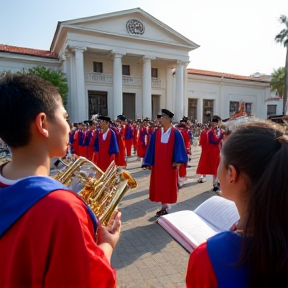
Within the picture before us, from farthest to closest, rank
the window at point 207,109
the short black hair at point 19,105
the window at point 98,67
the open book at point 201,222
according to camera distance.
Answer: the window at point 207,109, the window at point 98,67, the open book at point 201,222, the short black hair at point 19,105

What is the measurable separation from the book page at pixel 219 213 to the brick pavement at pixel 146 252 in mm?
1214

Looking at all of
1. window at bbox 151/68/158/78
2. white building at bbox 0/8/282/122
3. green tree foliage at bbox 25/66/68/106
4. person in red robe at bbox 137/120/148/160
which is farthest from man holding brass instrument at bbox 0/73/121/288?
window at bbox 151/68/158/78

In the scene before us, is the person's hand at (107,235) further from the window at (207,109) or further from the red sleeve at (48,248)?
the window at (207,109)

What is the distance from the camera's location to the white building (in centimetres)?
2242

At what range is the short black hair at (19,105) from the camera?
0.98 m

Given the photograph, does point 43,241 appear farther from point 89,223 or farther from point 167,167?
point 167,167

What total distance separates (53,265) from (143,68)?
26181mm

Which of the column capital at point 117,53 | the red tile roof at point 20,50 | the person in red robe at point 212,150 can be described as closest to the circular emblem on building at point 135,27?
the column capital at point 117,53

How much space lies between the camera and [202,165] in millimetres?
7461

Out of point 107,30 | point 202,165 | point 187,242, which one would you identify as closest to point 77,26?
point 107,30

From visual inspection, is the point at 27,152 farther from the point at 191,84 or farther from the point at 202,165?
the point at 191,84

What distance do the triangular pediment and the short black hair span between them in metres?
23.3

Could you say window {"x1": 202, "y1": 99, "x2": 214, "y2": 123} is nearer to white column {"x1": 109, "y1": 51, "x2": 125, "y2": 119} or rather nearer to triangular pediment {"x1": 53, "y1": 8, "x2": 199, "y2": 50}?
triangular pediment {"x1": 53, "y1": 8, "x2": 199, "y2": 50}

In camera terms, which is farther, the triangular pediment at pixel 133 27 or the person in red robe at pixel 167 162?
the triangular pediment at pixel 133 27
